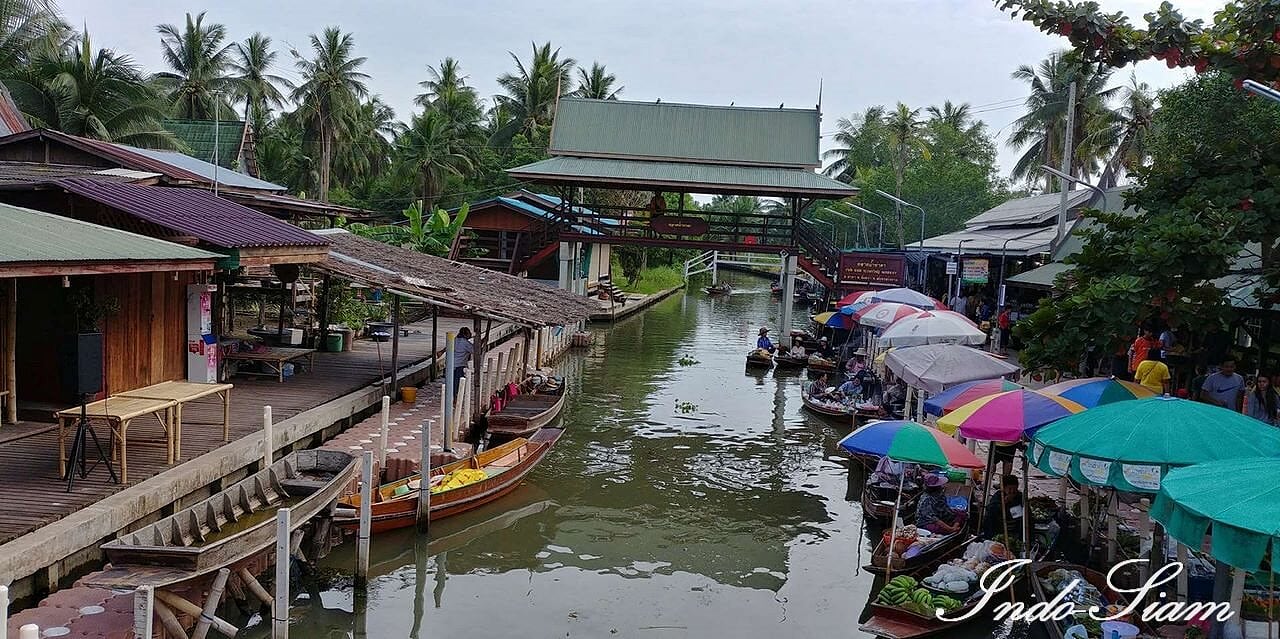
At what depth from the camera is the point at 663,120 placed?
37.1 meters

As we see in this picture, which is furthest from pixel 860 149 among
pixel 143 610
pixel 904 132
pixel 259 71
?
pixel 143 610

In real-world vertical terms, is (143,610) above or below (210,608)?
above

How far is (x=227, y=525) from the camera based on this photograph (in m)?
11.6

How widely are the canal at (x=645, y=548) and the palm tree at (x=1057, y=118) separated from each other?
30655mm

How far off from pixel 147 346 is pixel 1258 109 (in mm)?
19441

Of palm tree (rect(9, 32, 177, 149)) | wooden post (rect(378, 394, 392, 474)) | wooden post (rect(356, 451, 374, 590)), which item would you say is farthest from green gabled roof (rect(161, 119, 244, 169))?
wooden post (rect(356, 451, 374, 590))

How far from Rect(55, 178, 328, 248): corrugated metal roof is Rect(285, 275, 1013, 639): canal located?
524cm

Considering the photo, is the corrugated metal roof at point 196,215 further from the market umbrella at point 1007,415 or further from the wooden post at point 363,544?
the market umbrella at point 1007,415

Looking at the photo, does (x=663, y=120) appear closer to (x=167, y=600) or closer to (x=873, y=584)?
(x=873, y=584)

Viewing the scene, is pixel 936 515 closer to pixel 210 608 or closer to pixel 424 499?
pixel 424 499

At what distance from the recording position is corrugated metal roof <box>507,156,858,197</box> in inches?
1283

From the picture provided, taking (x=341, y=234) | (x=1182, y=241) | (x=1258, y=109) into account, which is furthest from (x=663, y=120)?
(x=1182, y=241)

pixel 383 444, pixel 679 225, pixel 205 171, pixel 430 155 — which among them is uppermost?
pixel 430 155

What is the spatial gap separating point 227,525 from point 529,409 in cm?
954
